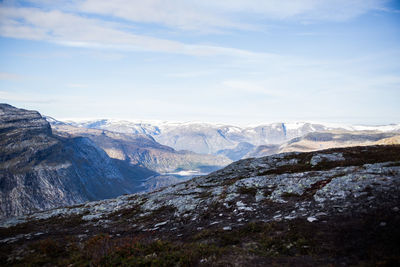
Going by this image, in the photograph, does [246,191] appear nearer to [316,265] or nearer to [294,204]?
[294,204]

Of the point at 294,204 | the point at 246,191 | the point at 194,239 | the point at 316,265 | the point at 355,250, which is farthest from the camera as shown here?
the point at 246,191

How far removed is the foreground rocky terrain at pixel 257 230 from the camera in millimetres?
14117

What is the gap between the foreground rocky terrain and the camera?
1412 centimetres

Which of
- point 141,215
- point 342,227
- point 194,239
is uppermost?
point 342,227

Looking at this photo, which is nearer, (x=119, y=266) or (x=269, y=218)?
(x=119, y=266)

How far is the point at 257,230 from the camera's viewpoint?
61.5ft

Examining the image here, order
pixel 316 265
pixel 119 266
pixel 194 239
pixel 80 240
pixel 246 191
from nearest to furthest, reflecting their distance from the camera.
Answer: pixel 316 265, pixel 119 266, pixel 194 239, pixel 80 240, pixel 246 191

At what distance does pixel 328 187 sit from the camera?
23672 mm

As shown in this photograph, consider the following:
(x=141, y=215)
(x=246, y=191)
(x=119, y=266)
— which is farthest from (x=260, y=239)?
(x=141, y=215)

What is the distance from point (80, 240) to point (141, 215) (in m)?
9.70

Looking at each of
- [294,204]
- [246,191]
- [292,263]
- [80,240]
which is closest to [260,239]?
[292,263]

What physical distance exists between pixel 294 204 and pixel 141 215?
68.9 ft

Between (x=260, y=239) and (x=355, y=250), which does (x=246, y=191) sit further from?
(x=355, y=250)

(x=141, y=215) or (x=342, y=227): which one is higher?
(x=342, y=227)
